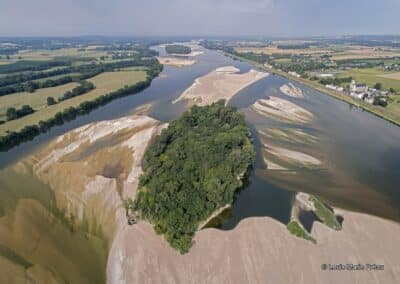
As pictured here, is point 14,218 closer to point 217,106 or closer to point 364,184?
point 217,106

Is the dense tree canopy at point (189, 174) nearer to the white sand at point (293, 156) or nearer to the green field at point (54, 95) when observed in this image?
the white sand at point (293, 156)

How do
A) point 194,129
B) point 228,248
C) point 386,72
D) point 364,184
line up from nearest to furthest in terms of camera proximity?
point 228,248 < point 364,184 < point 194,129 < point 386,72

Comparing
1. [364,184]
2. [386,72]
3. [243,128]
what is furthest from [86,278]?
[386,72]

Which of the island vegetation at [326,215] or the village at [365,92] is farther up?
the village at [365,92]

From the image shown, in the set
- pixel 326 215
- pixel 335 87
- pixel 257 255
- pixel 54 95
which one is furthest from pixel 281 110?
pixel 54 95

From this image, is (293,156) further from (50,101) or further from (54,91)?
(54,91)

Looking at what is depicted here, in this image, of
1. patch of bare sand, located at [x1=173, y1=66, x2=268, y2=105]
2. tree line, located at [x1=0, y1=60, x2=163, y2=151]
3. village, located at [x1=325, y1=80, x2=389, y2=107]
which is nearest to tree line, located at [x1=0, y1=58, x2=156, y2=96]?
tree line, located at [x1=0, y1=60, x2=163, y2=151]

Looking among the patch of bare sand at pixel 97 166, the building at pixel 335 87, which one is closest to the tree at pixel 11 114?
the patch of bare sand at pixel 97 166
